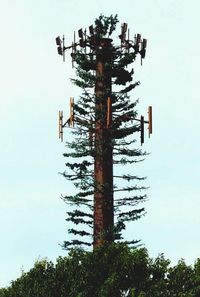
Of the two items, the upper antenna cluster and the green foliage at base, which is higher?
the upper antenna cluster

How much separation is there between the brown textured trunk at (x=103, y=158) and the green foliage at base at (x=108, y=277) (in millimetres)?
12076

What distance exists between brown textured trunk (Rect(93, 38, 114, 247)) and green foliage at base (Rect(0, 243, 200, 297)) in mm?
12076

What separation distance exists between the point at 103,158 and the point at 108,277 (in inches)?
641

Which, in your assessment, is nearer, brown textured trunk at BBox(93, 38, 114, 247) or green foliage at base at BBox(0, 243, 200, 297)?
green foliage at base at BBox(0, 243, 200, 297)

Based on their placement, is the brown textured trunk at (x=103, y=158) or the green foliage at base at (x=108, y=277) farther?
the brown textured trunk at (x=103, y=158)

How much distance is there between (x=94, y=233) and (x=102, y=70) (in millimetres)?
10732

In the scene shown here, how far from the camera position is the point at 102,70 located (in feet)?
181

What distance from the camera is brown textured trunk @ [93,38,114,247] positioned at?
52.0 meters

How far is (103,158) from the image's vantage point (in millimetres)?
53344

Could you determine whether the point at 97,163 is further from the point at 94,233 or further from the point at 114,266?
the point at 114,266

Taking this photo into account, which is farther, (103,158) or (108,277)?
(103,158)

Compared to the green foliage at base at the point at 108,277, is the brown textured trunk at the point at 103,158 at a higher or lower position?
higher

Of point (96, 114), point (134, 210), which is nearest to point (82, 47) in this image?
point (96, 114)

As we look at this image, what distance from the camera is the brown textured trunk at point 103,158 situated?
52.0 meters
